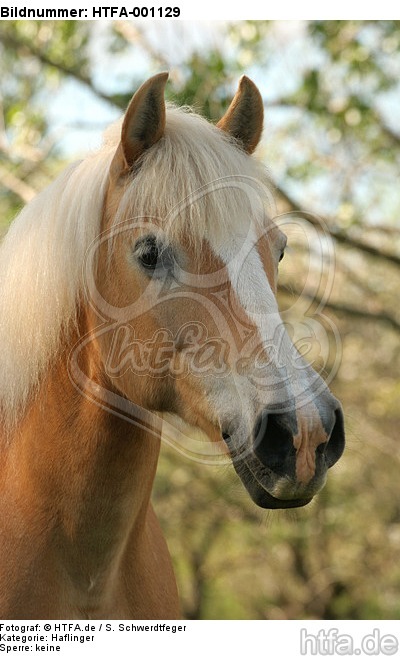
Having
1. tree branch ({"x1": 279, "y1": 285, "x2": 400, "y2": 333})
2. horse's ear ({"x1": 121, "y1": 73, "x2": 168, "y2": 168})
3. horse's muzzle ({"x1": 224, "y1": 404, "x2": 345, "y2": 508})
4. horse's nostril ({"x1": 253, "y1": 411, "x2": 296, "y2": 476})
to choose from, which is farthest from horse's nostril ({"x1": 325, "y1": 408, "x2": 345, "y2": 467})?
tree branch ({"x1": 279, "y1": 285, "x2": 400, "y2": 333})

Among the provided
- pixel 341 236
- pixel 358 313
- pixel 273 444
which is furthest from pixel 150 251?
pixel 358 313

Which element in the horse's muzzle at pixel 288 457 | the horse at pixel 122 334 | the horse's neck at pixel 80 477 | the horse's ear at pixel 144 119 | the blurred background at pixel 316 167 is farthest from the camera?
the blurred background at pixel 316 167

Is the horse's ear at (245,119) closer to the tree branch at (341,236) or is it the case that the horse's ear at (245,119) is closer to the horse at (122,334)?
the horse at (122,334)

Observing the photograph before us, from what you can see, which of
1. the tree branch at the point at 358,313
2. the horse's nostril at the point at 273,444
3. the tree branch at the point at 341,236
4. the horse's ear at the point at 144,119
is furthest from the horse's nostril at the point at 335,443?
the tree branch at the point at 358,313

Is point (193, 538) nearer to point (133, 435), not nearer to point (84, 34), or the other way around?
point (84, 34)

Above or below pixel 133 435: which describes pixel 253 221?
above

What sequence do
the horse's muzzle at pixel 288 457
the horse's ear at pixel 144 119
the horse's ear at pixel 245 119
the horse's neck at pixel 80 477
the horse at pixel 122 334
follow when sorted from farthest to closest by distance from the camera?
1. the horse's ear at pixel 245 119
2. the horse's neck at pixel 80 477
3. the horse's ear at pixel 144 119
4. the horse at pixel 122 334
5. the horse's muzzle at pixel 288 457

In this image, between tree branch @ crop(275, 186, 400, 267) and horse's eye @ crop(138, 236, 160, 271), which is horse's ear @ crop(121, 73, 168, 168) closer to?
horse's eye @ crop(138, 236, 160, 271)

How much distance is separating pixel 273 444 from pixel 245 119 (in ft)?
4.74

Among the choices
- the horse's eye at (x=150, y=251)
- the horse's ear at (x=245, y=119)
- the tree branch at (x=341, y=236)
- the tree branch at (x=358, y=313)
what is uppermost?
the horse's ear at (x=245, y=119)

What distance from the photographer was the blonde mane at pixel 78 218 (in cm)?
271

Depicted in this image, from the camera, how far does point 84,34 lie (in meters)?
7.80
